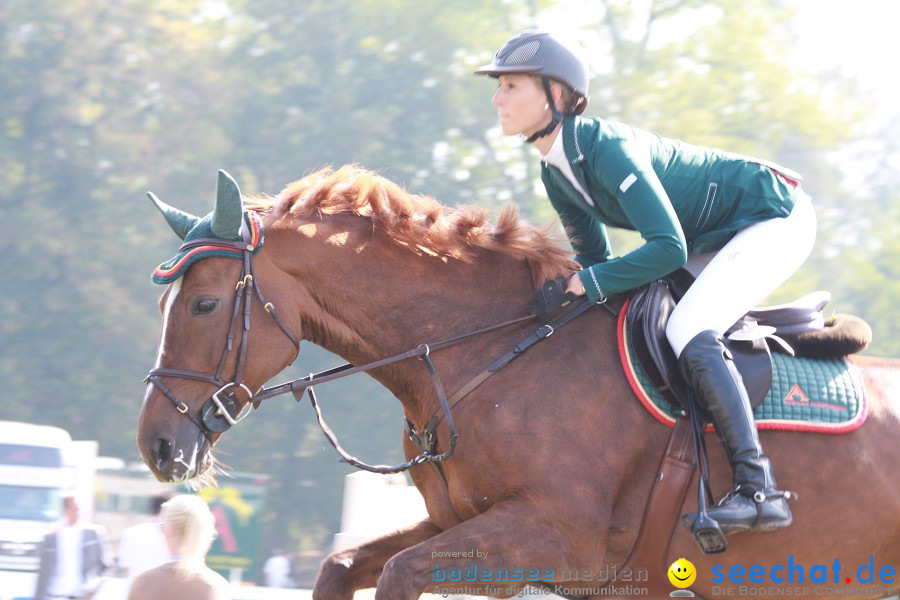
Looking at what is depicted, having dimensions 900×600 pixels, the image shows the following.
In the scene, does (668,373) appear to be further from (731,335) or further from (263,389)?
(263,389)

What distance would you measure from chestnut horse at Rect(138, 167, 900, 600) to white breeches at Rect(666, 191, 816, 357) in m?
0.34

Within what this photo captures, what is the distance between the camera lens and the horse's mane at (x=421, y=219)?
4801mm

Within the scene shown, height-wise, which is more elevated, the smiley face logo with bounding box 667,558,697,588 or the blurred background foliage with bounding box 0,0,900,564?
the blurred background foliage with bounding box 0,0,900,564

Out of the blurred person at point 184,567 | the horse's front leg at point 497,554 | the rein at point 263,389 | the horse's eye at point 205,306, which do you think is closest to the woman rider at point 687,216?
the rein at point 263,389

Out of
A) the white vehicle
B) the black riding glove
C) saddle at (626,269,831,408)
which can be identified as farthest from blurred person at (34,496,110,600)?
the white vehicle

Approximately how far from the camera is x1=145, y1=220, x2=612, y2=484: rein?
14.3 ft

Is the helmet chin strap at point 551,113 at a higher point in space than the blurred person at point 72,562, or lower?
higher

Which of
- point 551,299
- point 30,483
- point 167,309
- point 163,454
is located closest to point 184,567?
point 163,454

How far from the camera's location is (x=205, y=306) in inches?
174

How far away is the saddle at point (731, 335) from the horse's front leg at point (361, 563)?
4.04ft

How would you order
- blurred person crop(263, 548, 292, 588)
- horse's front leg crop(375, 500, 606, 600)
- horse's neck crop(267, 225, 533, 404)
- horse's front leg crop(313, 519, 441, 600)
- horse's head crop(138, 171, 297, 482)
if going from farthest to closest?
blurred person crop(263, 548, 292, 588), horse's front leg crop(313, 519, 441, 600), horse's neck crop(267, 225, 533, 404), horse's head crop(138, 171, 297, 482), horse's front leg crop(375, 500, 606, 600)

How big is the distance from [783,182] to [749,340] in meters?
0.76

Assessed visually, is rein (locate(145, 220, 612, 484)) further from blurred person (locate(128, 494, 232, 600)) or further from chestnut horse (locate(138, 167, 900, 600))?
blurred person (locate(128, 494, 232, 600))

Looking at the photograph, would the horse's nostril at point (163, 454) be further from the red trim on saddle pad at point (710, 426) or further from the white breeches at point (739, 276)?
the white breeches at point (739, 276)
